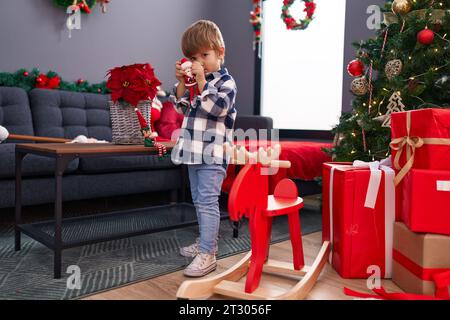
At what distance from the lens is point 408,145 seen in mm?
1398

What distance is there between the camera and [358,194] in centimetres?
155

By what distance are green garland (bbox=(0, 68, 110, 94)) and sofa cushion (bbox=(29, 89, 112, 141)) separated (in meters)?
0.10

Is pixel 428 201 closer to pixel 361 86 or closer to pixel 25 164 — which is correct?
pixel 361 86

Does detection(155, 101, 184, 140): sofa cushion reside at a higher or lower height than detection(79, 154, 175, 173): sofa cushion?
higher

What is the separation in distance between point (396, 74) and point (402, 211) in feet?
2.69

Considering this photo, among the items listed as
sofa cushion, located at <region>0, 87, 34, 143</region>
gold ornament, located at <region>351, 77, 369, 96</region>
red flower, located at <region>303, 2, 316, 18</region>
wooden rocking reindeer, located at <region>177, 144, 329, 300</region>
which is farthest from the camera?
red flower, located at <region>303, 2, 316, 18</region>

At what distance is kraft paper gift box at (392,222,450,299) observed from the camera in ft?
4.17

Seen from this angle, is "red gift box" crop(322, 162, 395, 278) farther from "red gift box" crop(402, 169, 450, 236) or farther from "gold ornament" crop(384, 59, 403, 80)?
"gold ornament" crop(384, 59, 403, 80)

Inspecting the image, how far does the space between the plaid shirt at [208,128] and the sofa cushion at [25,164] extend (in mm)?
823

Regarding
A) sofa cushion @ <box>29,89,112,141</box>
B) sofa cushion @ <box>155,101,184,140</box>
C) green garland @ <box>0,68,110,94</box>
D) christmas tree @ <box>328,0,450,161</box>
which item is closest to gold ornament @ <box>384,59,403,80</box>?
christmas tree @ <box>328,0,450,161</box>

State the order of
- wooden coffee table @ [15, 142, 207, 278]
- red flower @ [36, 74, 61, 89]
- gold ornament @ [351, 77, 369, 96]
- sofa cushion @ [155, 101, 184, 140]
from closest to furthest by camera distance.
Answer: wooden coffee table @ [15, 142, 207, 278]
gold ornament @ [351, 77, 369, 96]
red flower @ [36, 74, 61, 89]
sofa cushion @ [155, 101, 184, 140]

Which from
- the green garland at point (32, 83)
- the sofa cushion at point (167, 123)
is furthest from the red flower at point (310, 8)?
the green garland at point (32, 83)

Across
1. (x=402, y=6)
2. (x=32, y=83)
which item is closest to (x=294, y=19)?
(x=402, y=6)

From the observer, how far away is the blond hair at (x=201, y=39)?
153 centimetres
